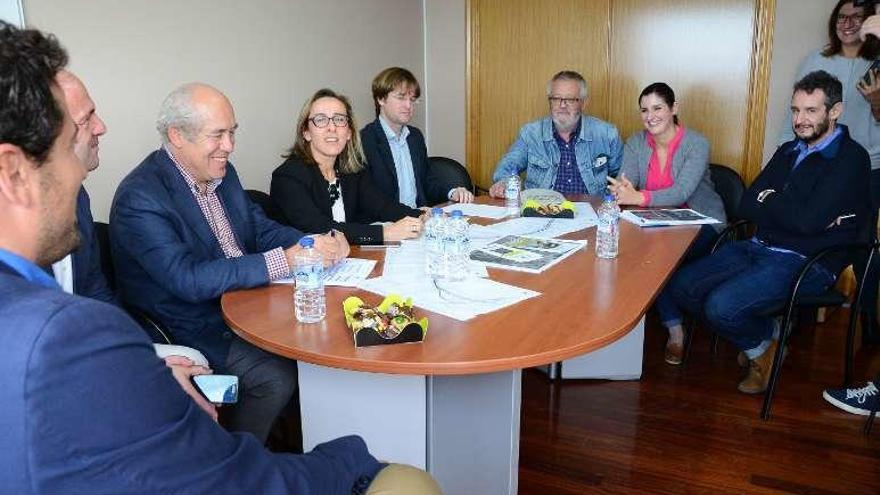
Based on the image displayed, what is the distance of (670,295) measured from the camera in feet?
10.4

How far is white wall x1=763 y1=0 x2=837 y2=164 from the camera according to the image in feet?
13.1

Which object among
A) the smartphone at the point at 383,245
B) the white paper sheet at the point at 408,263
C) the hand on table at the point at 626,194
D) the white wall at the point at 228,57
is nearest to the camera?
the white paper sheet at the point at 408,263

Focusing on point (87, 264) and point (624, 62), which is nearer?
point (87, 264)

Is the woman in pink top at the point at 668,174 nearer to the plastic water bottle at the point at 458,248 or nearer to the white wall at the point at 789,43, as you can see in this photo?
the white wall at the point at 789,43

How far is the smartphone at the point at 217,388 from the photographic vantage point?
1.63 meters

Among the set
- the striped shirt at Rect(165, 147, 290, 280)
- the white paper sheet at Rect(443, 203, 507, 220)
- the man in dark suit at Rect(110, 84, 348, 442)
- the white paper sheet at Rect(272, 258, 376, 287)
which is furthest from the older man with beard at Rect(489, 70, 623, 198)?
the man in dark suit at Rect(110, 84, 348, 442)

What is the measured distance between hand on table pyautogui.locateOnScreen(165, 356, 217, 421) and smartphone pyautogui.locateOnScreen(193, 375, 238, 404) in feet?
0.07

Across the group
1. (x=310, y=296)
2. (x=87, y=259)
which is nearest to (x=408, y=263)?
(x=310, y=296)

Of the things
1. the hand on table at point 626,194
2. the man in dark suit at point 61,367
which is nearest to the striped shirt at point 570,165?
the hand on table at point 626,194

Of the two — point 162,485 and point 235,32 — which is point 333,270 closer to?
point 162,485

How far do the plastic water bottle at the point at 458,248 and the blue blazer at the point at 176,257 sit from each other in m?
0.57

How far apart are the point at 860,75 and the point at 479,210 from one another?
2.32 metres

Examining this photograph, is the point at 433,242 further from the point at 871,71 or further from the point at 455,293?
the point at 871,71

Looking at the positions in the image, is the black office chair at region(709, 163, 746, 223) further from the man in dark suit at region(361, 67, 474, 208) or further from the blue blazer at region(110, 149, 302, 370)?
the blue blazer at region(110, 149, 302, 370)
